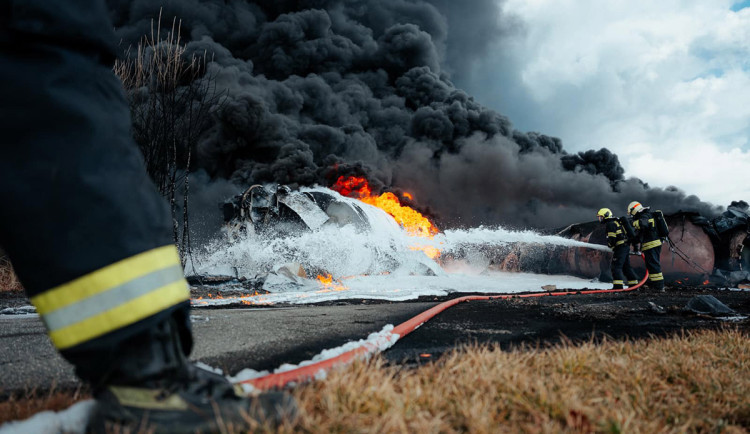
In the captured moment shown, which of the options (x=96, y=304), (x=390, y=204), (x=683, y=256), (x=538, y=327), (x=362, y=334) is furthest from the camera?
(x=390, y=204)

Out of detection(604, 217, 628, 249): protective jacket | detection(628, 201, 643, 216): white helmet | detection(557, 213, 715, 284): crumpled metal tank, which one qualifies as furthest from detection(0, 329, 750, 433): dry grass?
detection(557, 213, 715, 284): crumpled metal tank

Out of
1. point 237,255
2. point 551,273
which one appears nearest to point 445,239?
point 551,273

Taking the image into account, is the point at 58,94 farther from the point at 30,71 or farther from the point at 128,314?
the point at 128,314

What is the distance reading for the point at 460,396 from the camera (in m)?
1.11

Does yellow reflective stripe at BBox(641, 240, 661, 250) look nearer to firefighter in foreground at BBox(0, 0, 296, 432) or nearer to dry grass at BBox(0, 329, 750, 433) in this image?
dry grass at BBox(0, 329, 750, 433)

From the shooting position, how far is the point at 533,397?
112cm

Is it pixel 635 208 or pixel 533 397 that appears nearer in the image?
pixel 533 397

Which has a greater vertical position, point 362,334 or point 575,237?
point 575,237

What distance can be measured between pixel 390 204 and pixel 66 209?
22588 mm

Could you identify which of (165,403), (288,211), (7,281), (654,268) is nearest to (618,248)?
(654,268)

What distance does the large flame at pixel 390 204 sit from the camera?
20.2m

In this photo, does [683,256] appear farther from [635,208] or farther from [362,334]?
[362,334]

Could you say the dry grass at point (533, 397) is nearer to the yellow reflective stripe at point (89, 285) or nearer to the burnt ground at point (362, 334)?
the burnt ground at point (362, 334)

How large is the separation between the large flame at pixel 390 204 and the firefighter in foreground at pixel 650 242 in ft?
24.0
